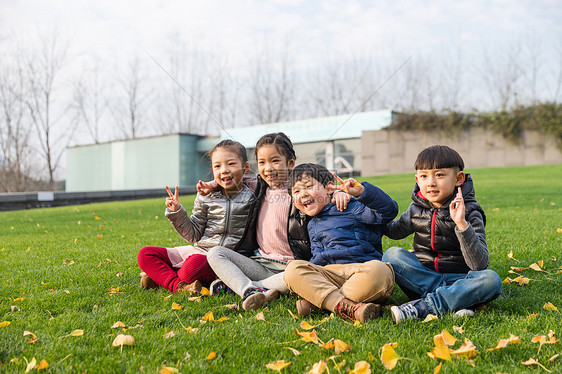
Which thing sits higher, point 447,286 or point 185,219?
point 185,219

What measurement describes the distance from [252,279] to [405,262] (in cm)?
107

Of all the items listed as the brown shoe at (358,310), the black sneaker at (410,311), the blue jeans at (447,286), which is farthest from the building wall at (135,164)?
the black sneaker at (410,311)

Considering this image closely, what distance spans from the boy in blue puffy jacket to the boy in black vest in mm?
146

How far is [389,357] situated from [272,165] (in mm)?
1713

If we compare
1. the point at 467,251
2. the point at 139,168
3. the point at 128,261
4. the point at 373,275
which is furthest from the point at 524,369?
the point at 139,168

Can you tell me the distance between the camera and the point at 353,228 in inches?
117

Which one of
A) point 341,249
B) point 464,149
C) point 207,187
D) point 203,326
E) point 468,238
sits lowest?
point 203,326

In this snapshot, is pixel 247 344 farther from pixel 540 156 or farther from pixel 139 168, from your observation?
pixel 139 168

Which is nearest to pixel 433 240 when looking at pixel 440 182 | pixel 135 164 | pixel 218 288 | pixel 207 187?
A: pixel 440 182

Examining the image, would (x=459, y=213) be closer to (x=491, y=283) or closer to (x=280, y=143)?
(x=491, y=283)

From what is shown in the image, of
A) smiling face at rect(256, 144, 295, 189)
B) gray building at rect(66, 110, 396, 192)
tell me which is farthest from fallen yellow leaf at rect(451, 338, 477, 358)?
gray building at rect(66, 110, 396, 192)

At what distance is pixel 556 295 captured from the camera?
2883mm

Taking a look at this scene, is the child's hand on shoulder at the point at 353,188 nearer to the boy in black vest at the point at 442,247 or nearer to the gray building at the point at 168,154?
the boy in black vest at the point at 442,247

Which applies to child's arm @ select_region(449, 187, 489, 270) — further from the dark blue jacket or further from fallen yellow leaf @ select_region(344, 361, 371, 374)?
fallen yellow leaf @ select_region(344, 361, 371, 374)
